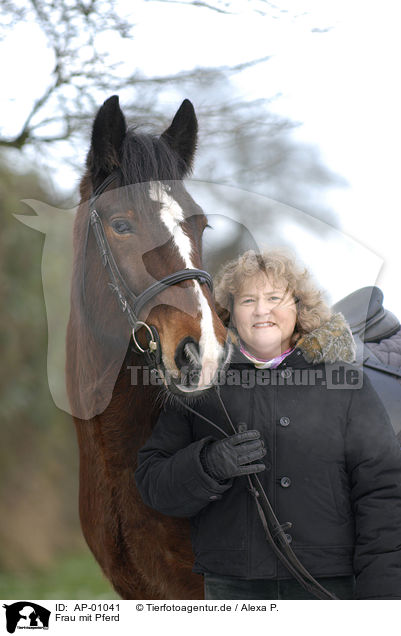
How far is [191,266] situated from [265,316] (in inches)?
11.4

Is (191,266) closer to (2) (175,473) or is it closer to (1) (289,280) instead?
(1) (289,280)

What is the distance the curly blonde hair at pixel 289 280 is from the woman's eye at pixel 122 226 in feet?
1.17

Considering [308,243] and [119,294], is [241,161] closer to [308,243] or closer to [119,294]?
[308,243]

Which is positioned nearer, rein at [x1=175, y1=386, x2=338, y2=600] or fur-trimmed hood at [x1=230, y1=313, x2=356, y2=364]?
rein at [x1=175, y1=386, x2=338, y2=600]

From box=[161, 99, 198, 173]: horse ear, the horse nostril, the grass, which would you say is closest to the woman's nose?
the horse nostril

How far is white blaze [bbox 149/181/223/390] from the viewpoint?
1542 millimetres

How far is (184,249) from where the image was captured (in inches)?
66.5

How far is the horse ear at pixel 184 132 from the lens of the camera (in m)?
2.01

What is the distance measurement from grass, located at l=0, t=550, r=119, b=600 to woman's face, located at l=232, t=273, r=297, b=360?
2.02 meters

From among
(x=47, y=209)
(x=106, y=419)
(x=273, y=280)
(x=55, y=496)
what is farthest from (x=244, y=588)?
(x=55, y=496)

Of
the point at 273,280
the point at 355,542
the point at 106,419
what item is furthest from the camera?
the point at 106,419

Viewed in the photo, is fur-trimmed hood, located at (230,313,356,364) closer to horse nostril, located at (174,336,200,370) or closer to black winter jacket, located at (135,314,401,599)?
black winter jacket, located at (135,314,401,599)

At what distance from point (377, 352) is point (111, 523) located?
1.22 m
